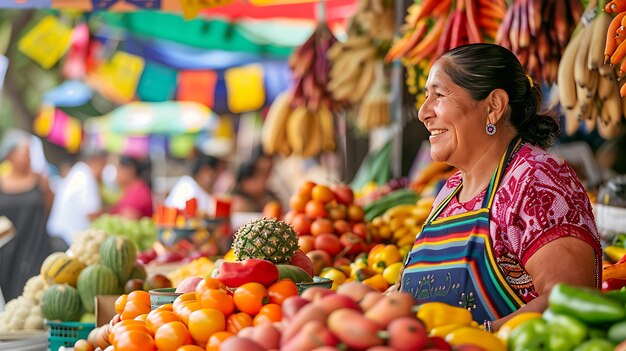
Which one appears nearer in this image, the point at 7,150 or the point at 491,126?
the point at 491,126

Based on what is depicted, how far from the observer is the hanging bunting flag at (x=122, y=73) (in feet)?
32.6

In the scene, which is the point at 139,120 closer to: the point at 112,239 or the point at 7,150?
the point at 7,150

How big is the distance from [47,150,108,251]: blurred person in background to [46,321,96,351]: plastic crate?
5734 millimetres

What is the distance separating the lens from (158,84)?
10.2m

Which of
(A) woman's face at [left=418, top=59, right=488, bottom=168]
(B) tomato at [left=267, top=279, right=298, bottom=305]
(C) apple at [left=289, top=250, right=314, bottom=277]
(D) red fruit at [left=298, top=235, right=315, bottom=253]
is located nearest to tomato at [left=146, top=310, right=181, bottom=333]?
(B) tomato at [left=267, top=279, right=298, bottom=305]

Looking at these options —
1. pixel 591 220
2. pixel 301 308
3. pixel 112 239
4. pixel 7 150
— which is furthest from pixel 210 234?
pixel 7 150

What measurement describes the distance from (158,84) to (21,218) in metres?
2.29

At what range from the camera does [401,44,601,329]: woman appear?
237cm

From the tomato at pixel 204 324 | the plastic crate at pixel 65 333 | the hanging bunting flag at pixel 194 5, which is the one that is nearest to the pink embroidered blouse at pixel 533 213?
the tomato at pixel 204 324

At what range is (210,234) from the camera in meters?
5.64

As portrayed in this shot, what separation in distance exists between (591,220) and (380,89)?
13.1ft

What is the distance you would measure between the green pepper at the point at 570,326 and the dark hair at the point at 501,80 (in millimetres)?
1069

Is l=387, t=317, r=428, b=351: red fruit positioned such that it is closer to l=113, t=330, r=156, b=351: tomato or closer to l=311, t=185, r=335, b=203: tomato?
l=113, t=330, r=156, b=351: tomato

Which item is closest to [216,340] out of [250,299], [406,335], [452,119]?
[250,299]
